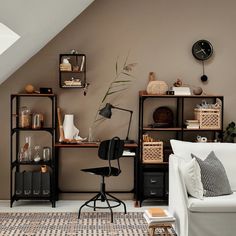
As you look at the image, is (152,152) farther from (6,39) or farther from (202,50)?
(6,39)

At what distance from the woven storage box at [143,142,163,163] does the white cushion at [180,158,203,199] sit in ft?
4.81

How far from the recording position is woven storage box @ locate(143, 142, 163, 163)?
18.7 ft

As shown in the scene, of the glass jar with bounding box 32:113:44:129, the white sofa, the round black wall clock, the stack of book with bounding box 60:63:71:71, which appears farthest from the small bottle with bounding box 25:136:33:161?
the round black wall clock

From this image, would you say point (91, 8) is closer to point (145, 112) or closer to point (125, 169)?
point (145, 112)

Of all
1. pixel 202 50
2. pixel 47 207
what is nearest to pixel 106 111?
pixel 47 207

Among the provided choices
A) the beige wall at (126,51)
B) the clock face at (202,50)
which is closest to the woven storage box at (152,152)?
the beige wall at (126,51)

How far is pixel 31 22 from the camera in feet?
14.5

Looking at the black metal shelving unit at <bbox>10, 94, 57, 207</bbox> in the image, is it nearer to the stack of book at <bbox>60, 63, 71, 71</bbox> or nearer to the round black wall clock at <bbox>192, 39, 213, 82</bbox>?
the stack of book at <bbox>60, 63, 71, 71</bbox>

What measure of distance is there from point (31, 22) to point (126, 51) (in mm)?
1854

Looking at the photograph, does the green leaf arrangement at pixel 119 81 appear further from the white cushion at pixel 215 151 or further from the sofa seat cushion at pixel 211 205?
the sofa seat cushion at pixel 211 205

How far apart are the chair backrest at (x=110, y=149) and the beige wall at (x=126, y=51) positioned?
2.68 feet

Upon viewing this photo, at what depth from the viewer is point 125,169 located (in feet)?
20.0

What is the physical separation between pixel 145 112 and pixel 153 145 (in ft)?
1.78

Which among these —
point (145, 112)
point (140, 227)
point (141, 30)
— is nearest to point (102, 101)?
point (145, 112)
